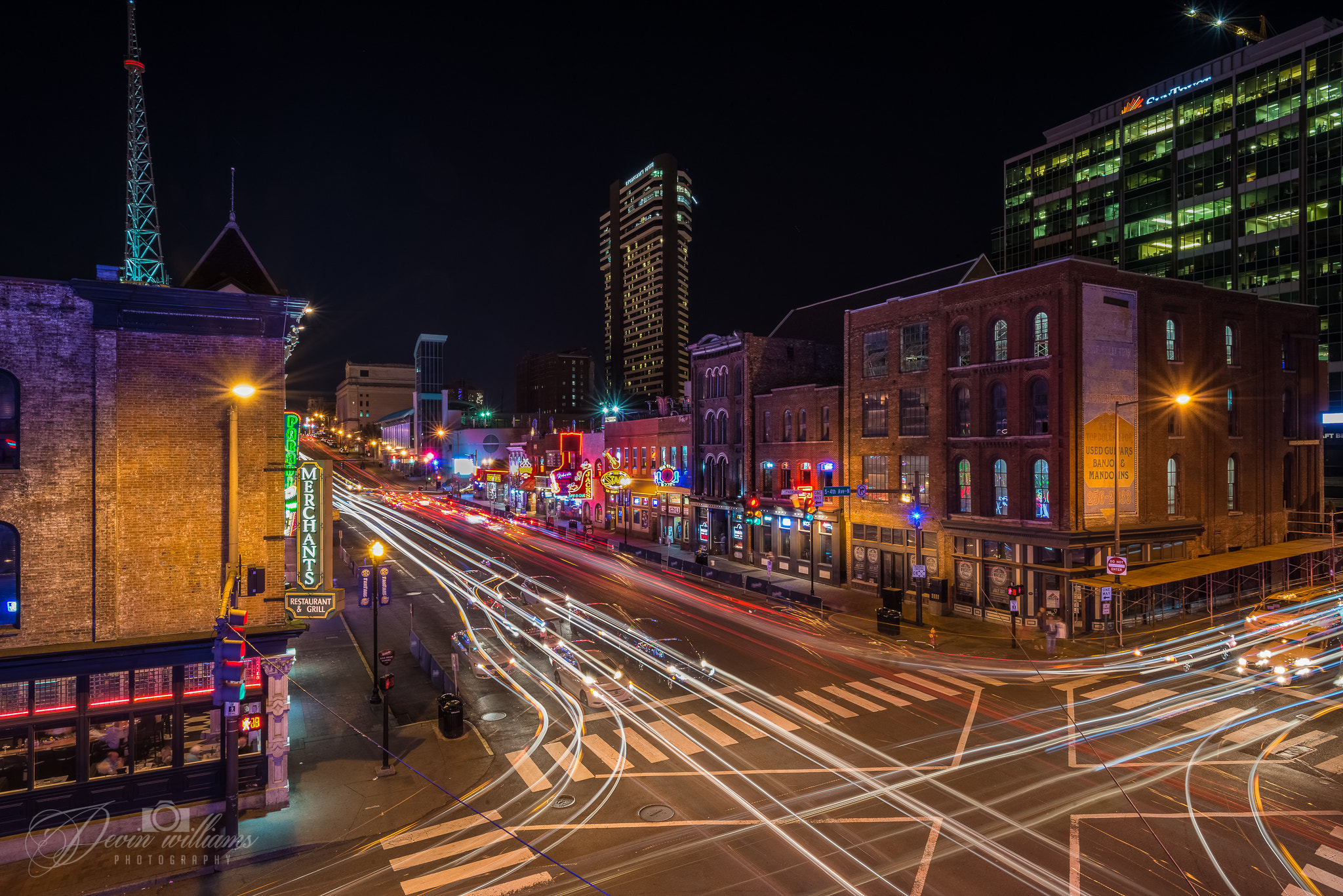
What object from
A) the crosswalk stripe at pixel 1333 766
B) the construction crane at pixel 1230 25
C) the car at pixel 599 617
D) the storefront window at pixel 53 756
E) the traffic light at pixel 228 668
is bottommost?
the car at pixel 599 617

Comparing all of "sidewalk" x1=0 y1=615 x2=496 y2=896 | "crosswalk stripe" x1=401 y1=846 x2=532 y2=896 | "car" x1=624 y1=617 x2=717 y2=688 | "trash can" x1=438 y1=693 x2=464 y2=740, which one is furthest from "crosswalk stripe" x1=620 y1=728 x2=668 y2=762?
"crosswalk stripe" x1=401 y1=846 x2=532 y2=896

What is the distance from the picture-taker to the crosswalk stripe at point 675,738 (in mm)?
17295

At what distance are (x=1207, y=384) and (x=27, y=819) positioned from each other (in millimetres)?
44813

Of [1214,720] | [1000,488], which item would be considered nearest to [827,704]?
[1214,720]

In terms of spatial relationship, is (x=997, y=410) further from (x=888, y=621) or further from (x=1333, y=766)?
(x=1333, y=766)

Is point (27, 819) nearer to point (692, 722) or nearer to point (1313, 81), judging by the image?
point (692, 722)

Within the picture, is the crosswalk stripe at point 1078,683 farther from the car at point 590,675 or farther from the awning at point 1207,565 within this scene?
the car at point 590,675

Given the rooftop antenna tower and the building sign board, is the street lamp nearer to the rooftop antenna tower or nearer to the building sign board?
the building sign board

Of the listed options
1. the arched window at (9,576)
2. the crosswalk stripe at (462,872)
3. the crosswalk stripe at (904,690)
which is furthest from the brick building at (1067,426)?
the arched window at (9,576)

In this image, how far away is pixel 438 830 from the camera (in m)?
13.7

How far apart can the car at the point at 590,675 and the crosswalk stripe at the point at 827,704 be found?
5.27m

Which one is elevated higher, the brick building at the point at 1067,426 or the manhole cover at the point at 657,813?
the brick building at the point at 1067,426

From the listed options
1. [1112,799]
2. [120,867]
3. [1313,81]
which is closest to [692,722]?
[1112,799]

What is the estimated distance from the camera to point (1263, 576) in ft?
111
